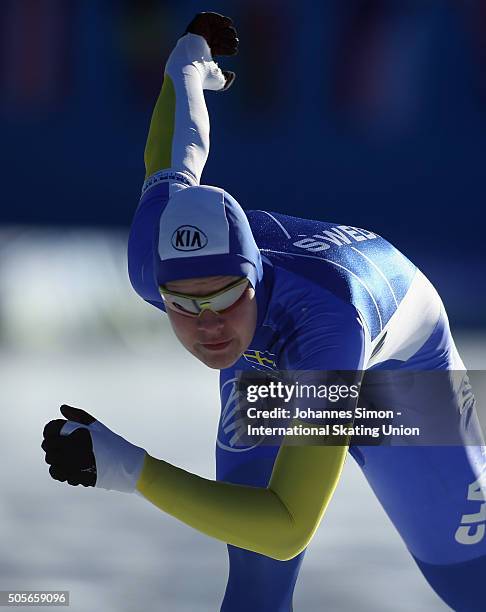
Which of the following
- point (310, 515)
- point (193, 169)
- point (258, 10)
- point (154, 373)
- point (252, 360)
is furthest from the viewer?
point (258, 10)

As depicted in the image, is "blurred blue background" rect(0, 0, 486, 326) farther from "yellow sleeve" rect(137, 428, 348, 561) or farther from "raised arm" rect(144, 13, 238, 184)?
"yellow sleeve" rect(137, 428, 348, 561)

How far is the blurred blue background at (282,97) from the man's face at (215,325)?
716 cm

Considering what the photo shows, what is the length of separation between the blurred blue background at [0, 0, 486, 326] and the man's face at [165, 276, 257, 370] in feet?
23.5

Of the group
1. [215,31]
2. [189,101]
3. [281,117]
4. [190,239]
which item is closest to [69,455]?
[190,239]

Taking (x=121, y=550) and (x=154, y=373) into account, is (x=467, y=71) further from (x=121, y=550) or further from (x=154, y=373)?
(x=121, y=550)

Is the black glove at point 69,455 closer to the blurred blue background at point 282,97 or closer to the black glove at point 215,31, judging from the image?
the black glove at point 215,31

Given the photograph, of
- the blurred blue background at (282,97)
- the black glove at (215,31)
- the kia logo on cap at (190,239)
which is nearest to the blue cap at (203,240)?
the kia logo on cap at (190,239)

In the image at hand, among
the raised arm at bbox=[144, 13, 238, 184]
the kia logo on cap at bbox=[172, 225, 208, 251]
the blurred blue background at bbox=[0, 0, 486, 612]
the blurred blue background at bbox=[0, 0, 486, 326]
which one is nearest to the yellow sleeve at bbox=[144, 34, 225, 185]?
the raised arm at bbox=[144, 13, 238, 184]

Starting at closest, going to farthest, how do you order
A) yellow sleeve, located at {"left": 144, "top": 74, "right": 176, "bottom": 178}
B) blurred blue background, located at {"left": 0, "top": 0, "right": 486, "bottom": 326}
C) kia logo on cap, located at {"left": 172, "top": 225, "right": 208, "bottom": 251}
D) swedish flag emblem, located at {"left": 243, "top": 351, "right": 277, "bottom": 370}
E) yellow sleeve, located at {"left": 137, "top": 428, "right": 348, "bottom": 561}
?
yellow sleeve, located at {"left": 137, "top": 428, "right": 348, "bottom": 561} → kia logo on cap, located at {"left": 172, "top": 225, "right": 208, "bottom": 251} → swedish flag emblem, located at {"left": 243, "top": 351, "right": 277, "bottom": 370} → yellow sleeve, located at {"left": 144, "top": 74, "right": 176, "bottom": 178} → blurred blue background, located at {"left": 0, "top": 0, "right": 486, "bottom": 326}

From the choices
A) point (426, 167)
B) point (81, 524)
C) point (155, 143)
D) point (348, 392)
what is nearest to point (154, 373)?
point (81, 524)

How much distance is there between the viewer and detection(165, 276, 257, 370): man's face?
2.38 meters

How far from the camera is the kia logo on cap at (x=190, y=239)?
93.3 inches

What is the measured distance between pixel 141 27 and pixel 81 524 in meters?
6.65

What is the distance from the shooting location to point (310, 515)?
7.17ft
